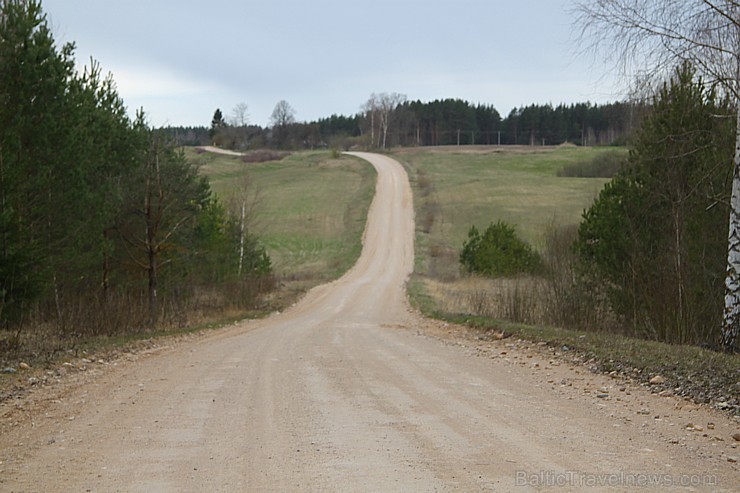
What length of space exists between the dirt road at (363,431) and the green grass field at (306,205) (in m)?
30.9

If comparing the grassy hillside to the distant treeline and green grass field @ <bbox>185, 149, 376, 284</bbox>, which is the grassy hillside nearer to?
green grass field @ <bbox>185, 149, 376, 284</bbox>

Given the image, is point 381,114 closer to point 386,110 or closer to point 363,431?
point 386,110

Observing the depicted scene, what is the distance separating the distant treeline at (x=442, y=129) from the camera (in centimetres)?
15062

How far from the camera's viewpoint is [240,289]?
109ft

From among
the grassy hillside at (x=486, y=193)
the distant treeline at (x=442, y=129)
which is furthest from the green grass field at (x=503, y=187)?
the distant treeline at (x=442, y=129)

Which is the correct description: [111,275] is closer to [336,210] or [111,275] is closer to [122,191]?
[122,191]

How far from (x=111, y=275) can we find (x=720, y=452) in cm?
2298

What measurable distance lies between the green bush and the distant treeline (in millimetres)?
101314

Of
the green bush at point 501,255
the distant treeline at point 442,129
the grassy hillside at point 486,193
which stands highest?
the distant treeline at point 442,129

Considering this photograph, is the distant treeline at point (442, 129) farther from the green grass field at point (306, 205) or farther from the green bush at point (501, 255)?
the green bush at point (501, 255)

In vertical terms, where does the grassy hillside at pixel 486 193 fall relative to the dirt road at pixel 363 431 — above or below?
above

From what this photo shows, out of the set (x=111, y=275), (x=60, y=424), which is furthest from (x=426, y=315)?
(x=60, y=424)

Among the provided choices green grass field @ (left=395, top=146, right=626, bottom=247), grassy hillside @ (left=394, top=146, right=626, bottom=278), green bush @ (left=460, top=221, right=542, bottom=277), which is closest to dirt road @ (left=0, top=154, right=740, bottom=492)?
green bush @ (left=460, top=221, right=542, bottom=277)

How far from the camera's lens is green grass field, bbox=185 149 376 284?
5819cm
